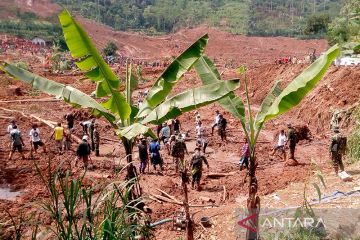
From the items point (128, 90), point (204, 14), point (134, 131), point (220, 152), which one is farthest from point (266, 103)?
point (204, 14)

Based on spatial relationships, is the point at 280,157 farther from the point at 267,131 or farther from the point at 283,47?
the point at 283,47

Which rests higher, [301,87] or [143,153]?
[301,87]

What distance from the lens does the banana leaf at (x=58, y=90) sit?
6586 millimetres

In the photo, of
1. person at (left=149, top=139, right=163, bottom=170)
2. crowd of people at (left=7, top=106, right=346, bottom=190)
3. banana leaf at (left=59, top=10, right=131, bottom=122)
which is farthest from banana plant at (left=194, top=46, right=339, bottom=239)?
person at (left=149, top=139, right=163, bottom=170)

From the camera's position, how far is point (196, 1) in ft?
367

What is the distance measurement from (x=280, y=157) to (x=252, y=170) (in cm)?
807

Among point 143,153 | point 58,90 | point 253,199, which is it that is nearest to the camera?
point 253,199

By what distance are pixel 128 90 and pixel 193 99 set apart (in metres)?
1.57

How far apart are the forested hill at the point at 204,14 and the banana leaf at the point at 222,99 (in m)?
80.8

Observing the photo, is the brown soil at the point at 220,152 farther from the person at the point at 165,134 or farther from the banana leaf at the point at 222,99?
the banana leaf at the point at 222,99

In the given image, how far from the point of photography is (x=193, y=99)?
237 inches

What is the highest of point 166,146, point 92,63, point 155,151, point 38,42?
point 38,42

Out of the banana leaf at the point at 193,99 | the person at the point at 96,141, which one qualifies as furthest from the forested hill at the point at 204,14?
the banana leaf at the point at 193,99

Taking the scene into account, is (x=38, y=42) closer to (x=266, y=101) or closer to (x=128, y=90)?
(x=128, y=90)
